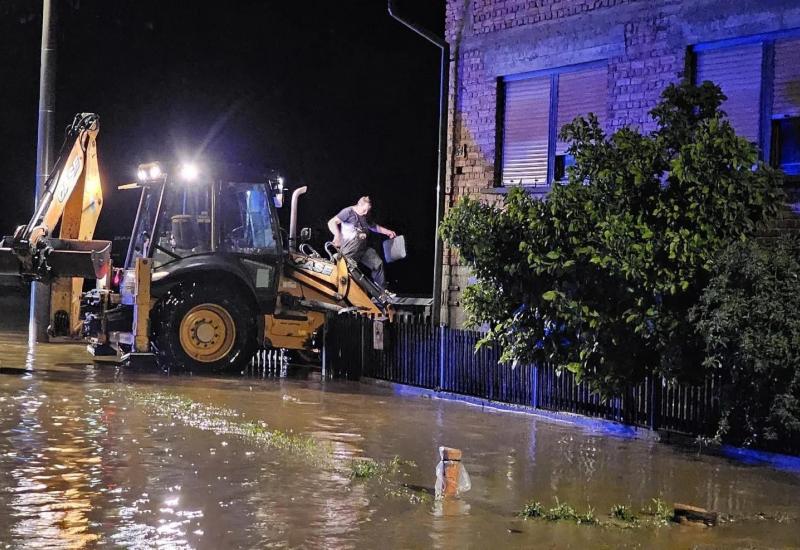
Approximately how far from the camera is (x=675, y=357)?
11250mm

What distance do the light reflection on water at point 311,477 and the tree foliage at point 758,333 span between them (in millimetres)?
575

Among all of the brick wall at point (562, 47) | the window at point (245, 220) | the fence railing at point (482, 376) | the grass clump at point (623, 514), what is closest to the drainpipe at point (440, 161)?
the brick wall at point (562, 47)

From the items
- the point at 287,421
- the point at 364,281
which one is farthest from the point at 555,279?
the point at 364,281

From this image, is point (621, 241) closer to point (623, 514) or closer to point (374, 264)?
point (623, 514)

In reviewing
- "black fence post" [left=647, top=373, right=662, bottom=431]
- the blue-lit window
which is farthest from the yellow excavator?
the blue-lit window

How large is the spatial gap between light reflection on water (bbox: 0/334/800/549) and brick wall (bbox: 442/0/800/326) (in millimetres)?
4197

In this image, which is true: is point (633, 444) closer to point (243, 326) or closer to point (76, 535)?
point (76, 535)

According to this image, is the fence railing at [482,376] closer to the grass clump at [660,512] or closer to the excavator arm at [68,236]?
the grass clump at [660,512]

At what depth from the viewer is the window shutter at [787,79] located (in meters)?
13.1

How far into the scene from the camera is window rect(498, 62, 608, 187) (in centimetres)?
1555

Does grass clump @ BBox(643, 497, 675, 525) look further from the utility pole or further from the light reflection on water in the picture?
the utility pole

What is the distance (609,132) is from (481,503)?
7.74m

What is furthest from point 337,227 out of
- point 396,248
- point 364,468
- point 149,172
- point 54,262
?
point 364,468

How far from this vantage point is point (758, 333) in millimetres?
10070
